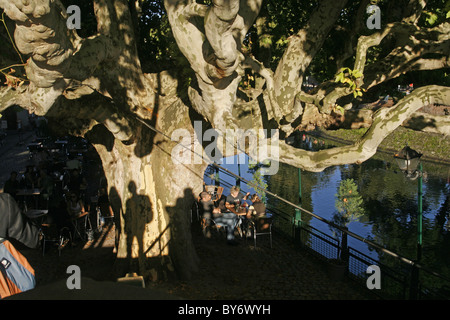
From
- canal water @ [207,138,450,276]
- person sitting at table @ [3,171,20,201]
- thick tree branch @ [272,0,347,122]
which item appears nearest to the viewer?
thick tree branch @ [272,0,347,122]

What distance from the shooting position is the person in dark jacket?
3.96 meters

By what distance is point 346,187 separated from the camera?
21031 millimetres

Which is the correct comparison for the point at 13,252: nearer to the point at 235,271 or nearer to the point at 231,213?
the point at 235,271

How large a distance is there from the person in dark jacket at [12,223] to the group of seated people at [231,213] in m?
7.53

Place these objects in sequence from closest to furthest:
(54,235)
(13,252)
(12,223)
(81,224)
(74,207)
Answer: (13,252) → (12,223) → (54,235) → (74,207) → (81,224)

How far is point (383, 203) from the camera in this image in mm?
22344

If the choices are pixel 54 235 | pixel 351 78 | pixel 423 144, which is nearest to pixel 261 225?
pixel 54 235

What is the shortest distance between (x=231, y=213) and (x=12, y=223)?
7828 mm

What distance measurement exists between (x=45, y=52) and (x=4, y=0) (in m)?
0.86

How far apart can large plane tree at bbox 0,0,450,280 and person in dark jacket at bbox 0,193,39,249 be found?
1.67m

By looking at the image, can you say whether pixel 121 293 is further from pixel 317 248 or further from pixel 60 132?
pixel 317 248

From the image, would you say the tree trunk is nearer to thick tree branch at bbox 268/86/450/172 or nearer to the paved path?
the paved path

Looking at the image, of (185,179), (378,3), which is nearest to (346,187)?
(378,3)

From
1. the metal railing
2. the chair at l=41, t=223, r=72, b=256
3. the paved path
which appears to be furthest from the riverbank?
the chair at l=41, t=223, r=72, b=256
